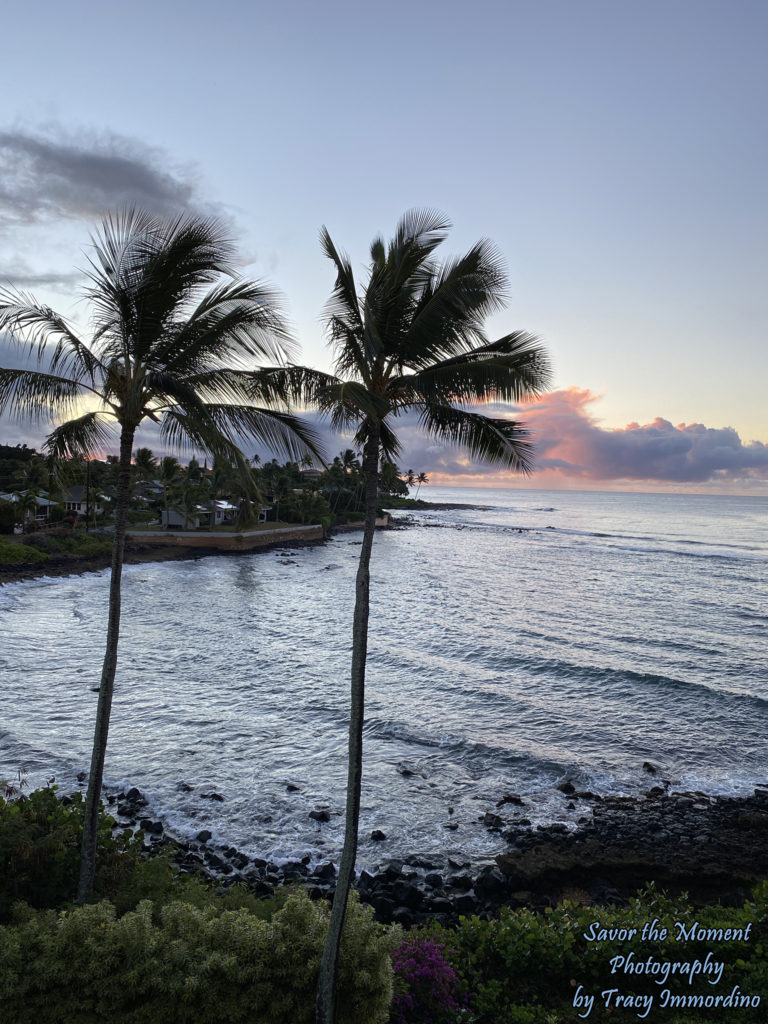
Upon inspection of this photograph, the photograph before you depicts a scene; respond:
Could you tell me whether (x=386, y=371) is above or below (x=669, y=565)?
above

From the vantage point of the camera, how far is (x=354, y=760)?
7.36 metres

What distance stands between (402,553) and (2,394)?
70618mm

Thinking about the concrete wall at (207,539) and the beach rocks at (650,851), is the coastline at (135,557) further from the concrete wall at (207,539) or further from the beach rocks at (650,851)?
the beach rocks at (650,851)

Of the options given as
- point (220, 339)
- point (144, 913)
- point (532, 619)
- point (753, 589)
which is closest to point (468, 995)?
point (144, 913)

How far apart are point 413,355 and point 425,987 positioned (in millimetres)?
7676

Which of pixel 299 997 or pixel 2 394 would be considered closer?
pixel 299 997

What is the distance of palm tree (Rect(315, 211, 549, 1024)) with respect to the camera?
24.1ft

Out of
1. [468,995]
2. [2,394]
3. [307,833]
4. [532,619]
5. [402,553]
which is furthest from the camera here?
[402,553]

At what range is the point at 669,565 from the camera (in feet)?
222

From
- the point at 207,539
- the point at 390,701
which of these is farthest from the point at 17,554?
the point at 390,701

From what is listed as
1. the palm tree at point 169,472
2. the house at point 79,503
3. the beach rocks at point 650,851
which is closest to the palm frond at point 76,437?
the beach rocks at point 650,851

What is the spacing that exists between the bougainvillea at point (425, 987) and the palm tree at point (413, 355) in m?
1.72

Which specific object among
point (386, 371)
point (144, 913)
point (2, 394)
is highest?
point (386, 371)

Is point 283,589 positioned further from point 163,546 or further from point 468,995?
point 468,995
